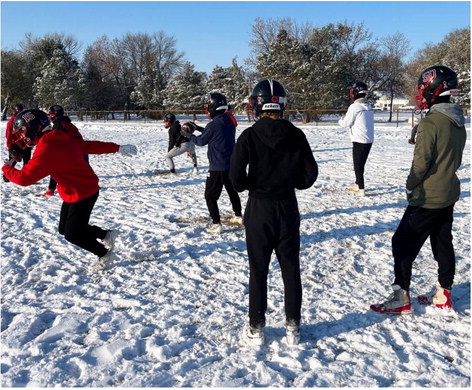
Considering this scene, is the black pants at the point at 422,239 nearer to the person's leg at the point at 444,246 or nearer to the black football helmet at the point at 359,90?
the person's leg at the point at 444,246

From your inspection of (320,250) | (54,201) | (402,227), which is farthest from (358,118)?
(54,201)

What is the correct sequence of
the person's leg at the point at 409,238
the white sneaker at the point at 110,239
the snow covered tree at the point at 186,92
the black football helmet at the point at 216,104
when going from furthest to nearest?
the snow covered tree at the point at 186,92 → the black football helmet at the point at 216,104 → the white sneaker at the point at 110,239 → the person's leg at the point at 409,238

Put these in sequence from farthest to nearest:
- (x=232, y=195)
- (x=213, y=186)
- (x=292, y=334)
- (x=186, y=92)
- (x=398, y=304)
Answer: (x=186, y=92) < (x=232, y=195) < (x=213, y=186) < (x=398, y=304) < (x=292, y=334)

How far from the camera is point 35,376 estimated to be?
106 inches

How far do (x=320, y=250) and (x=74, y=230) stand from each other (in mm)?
2860

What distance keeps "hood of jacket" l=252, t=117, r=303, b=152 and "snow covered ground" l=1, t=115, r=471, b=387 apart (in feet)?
4.88

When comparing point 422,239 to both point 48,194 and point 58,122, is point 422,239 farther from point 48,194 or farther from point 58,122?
point 48,194

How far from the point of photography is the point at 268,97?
2826mm

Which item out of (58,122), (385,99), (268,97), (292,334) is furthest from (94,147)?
(385,99)

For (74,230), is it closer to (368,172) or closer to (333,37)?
(368,172)

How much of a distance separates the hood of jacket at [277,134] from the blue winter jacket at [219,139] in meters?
2.48

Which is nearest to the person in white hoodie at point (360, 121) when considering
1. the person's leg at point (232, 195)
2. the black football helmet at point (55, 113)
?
the person's leg at point (232, 195)

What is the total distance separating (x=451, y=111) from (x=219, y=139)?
9.51 ft

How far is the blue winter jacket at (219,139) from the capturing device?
5.20 m
